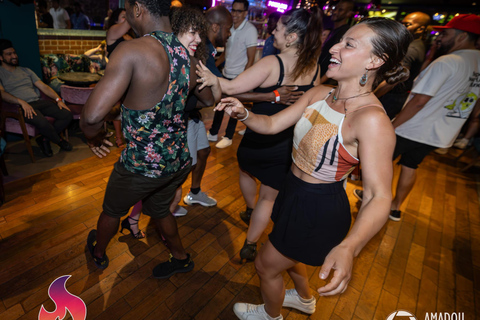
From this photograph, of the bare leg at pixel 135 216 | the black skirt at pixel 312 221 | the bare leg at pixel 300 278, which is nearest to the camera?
the black skirt at pixel 312 221

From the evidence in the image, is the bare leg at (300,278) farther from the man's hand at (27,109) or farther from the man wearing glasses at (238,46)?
the man's hand at (27,109)

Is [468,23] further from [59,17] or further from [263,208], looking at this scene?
[59,17]

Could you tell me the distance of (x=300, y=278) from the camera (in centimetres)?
159

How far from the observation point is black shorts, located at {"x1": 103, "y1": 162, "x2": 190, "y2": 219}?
1404 mm

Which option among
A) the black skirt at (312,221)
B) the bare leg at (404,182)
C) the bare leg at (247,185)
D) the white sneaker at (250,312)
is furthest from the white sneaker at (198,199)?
the bare leg at (404,182)

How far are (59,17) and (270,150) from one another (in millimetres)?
7279

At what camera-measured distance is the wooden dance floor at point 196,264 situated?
5.70 ft

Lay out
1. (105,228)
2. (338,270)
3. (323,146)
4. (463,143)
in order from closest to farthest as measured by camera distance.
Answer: (338,270) < (323,146) < (105,228) < (463,143)

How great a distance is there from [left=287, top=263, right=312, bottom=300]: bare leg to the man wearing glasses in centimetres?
286

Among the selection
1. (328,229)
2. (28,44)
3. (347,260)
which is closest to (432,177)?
(328,229)

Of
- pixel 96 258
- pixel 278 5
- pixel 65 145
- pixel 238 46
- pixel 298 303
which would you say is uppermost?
pixel 278 5

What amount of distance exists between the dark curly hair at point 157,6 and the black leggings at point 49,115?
283cm

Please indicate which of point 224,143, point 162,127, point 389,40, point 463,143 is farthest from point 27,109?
point 463,143

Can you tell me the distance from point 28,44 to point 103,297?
394 cm
